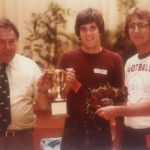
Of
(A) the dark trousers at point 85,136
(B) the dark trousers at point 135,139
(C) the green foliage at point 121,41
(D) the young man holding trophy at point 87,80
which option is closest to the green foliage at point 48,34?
(C) the green foliage at point 121,41

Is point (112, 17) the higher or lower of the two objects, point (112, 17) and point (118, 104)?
the higher

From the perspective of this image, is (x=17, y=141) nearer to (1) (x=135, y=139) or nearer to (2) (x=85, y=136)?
(2) (x=85, y=136)

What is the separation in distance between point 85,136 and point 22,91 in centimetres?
43

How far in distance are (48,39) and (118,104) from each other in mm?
1744

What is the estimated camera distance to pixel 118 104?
1935 millimetres

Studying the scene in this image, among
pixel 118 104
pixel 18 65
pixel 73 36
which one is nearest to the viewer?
pixel 118 104

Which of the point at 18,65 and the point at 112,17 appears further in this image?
the point at 112,17

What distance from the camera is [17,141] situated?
6.59ft

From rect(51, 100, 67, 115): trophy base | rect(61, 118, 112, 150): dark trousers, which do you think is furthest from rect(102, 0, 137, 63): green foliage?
rect(51, 100, 67, 115): trophy base

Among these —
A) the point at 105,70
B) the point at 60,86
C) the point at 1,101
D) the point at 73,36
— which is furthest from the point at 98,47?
the point at 73,36

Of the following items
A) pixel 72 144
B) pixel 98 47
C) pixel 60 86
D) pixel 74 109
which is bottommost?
pixel 72 144

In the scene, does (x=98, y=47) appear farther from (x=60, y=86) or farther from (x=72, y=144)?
(x=72, y=144)

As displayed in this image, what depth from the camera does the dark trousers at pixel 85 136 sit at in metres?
2.04

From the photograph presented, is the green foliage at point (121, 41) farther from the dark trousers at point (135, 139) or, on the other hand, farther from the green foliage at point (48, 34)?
the dark trousers at point (135, 139)
